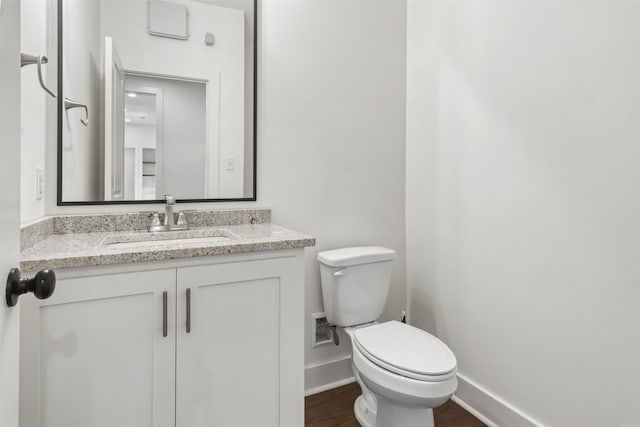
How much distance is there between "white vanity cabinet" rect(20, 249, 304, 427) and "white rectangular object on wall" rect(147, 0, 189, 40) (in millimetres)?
1076

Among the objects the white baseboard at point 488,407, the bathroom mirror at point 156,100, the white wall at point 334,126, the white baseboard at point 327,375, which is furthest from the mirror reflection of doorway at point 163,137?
the white baseboard at point 488,407

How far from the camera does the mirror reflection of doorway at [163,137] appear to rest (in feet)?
5.18

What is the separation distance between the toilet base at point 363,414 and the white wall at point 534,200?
526mm

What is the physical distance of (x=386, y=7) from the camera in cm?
212

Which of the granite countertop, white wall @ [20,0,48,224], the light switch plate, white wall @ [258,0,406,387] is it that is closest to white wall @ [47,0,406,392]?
white wall @ [258,0,406,387]

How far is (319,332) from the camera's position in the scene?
6.61 feet

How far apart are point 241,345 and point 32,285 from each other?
740 millimetres

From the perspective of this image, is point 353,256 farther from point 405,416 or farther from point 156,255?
point 156,255

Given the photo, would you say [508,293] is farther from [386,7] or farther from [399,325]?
[386,7]

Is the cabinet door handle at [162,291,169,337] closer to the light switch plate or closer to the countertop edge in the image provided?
the countertop edge

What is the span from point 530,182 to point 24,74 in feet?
6.08

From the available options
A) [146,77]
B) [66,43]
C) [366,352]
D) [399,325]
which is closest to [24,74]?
[66,43]

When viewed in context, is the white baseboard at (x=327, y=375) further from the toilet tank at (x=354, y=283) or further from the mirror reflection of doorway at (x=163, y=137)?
the mirror reflection of doorway at (x=163, y=137)

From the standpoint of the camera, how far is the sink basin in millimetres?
1373
